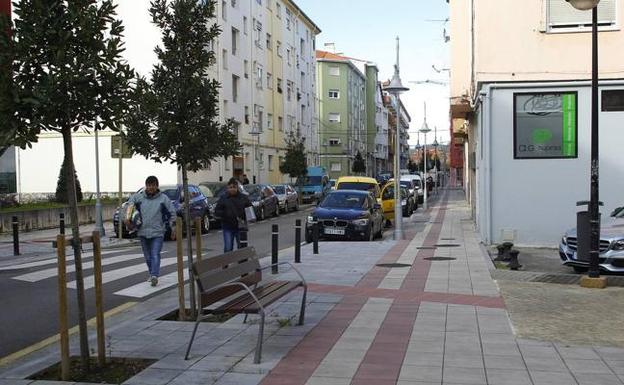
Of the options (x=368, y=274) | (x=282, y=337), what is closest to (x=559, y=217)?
(x=368, y=274)

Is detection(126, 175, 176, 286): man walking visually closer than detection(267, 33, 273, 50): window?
Yes

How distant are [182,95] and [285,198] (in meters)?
26.7

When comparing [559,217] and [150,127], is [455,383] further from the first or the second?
[559,217]

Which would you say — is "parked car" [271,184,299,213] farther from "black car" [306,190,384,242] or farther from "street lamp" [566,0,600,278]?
"street lamp" [566,0,600,278]

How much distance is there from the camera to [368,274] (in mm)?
11508

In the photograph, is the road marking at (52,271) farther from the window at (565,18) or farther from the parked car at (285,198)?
the parked car at (285,198)

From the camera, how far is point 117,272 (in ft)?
40.5

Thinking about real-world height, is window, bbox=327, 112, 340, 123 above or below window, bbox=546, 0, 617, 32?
above

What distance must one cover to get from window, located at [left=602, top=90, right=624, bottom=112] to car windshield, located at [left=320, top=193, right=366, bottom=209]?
7249 millimetres

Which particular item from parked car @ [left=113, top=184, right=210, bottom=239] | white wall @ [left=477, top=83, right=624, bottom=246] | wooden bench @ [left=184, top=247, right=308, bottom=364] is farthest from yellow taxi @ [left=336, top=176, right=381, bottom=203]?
wooden bench @ [left=184, top=247, right=308, bottom=364]

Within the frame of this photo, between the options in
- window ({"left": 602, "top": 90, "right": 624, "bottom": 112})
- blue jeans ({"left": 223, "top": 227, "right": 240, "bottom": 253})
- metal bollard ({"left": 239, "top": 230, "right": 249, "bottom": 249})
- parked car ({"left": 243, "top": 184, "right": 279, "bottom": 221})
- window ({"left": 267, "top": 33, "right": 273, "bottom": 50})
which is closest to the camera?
metal bollard ({"left": 239, "top": 230, "right": 249, "bottom": 249})

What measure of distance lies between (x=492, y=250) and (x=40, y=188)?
30205 mm

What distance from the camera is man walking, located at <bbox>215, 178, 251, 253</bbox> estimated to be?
41.1 ft

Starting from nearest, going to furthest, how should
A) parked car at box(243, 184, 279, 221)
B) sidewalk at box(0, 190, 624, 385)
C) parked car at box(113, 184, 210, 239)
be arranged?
sidewalk at box(0, 190, 624, 385) < parked car at box(113, 184, 210, 239) < parked car at box(243, 184, 279, 221)
